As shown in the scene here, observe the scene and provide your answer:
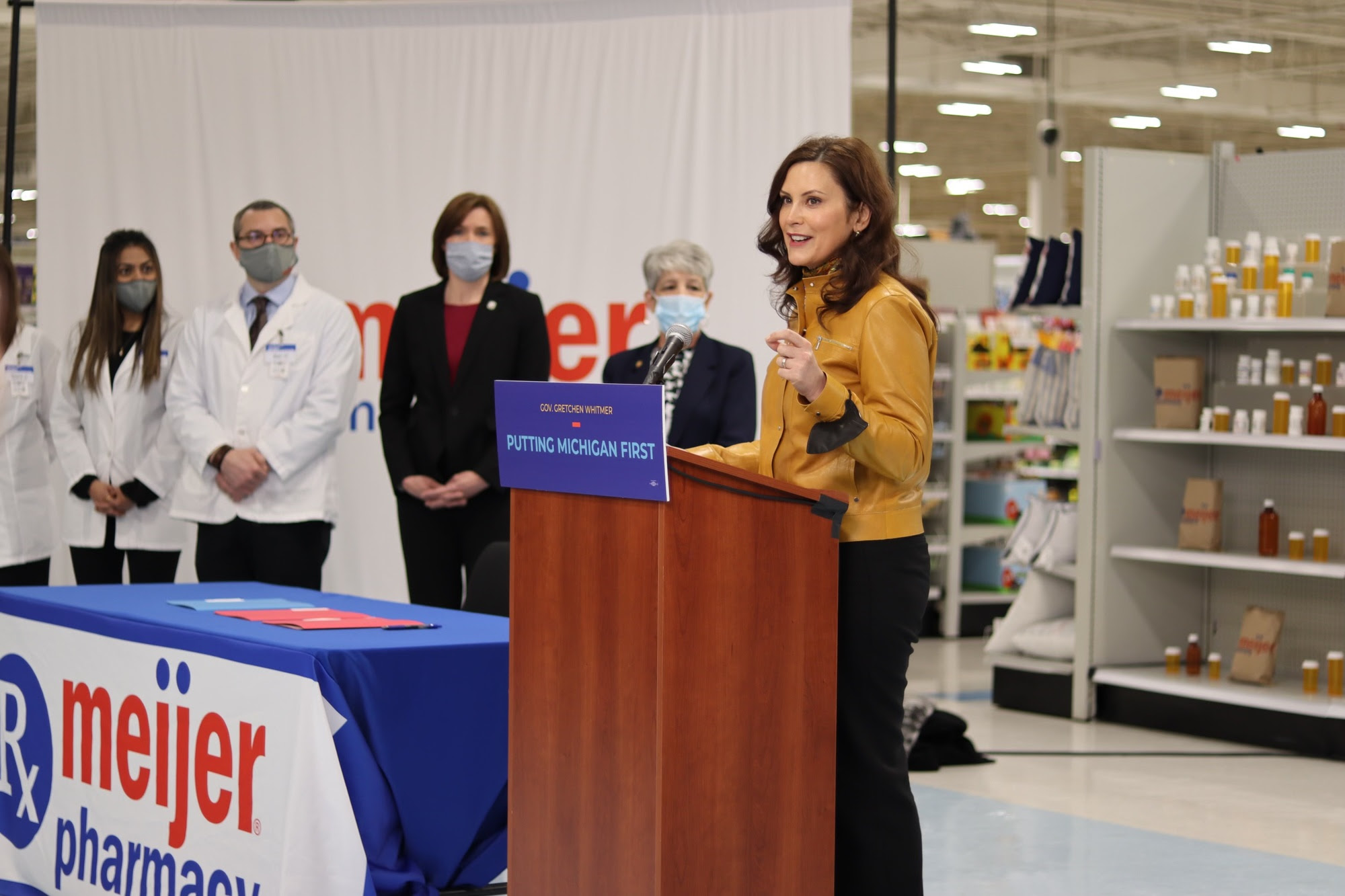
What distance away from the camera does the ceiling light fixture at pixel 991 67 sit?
16266mm

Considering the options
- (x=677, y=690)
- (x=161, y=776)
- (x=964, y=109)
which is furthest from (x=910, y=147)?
(x=677, y=690)

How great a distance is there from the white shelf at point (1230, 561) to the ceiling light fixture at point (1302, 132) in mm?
9515

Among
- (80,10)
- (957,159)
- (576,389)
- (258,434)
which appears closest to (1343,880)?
(576,389)

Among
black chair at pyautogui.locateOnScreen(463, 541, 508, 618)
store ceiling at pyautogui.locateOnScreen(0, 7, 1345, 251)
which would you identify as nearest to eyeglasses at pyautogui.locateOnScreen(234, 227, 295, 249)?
black chair at pyautogui.locateOnScreen(463, 541, 508, 618)

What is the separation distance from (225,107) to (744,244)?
2.07 meters

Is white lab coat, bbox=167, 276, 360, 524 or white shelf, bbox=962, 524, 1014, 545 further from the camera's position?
white shelf, bbox=962, 524, 1014, 545

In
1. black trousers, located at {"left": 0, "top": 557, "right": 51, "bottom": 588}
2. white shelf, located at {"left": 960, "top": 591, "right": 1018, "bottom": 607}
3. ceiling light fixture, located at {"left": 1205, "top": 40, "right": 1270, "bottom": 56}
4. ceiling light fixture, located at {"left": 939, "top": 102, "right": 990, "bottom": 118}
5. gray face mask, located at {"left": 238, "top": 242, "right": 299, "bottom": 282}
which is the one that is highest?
ceiling light fixture, located at {"left": 1205, "top": 40, "right": 1270, "bottom": 56}

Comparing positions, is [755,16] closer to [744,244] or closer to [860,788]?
[744,244]

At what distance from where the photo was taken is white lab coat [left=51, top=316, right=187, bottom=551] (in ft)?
17.9

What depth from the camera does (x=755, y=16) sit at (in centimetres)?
583

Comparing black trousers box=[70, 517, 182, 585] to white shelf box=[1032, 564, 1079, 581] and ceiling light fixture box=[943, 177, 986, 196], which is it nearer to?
white shelf box=[1032, 564, 1079, 581]

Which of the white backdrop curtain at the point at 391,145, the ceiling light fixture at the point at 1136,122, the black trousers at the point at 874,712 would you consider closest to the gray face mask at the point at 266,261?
the white backdrop curtain at the point at 391,145

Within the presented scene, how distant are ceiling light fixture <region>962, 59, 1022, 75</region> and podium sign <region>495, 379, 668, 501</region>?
47.3ft

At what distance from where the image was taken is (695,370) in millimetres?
4770
